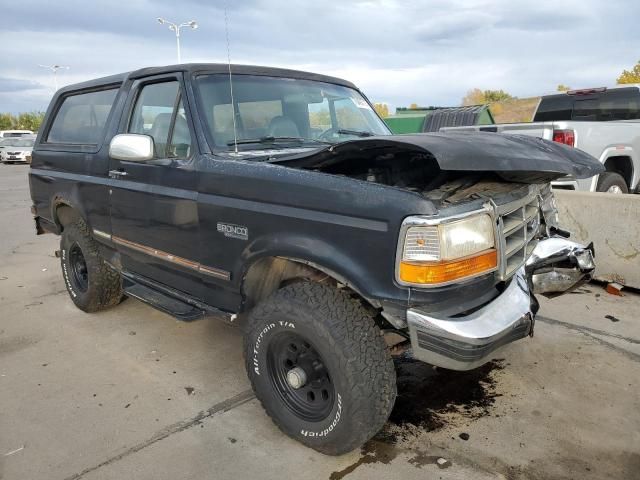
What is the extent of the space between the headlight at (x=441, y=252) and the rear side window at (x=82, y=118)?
9.78 feet

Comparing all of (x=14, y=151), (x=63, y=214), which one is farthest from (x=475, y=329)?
(x=14, y=151)

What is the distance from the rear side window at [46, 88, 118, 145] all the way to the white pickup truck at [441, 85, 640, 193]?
341 centimetres

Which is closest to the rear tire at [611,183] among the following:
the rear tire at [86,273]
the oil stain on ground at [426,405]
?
the oil stain on ground at [426,405]

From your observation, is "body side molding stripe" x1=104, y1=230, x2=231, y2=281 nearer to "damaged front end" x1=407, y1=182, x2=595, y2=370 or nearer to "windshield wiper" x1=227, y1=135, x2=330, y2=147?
"windshield wiper" x1=227, y1=135, x2=330, y2=147

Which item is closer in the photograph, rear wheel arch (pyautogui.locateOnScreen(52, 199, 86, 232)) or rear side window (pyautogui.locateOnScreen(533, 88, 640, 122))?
rear wheel arch (pyautogui.locateOnScreen(52, 199, 86, 232))

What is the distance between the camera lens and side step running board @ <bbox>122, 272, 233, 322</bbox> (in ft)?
10.6

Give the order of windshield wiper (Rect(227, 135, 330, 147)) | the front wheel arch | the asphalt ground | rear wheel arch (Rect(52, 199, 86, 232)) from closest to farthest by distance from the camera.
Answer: the asphalt ground < the front wheel arch < windshield wiper (Rect(227, 135, 330, 147)) < rear wheel arch (Rect(52, 199, 86, 232))

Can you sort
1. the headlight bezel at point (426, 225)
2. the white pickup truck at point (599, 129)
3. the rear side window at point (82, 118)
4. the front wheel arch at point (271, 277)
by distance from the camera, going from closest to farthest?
1. the headlight bezel at point (426, 225)
2. the front wheel arch at point (271, 277)
3. the rear side window at point (82, 118)
4. the white pickup truck at point (599, 129)

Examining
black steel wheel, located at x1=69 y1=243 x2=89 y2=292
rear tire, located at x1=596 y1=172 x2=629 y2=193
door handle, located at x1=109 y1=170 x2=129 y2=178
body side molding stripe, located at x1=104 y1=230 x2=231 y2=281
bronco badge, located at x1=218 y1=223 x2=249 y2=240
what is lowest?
black steel wheel, located at x1=69 y1=243 x2=89 y2=292

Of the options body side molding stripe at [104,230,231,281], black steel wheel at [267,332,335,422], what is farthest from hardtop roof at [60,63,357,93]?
black steel wheel at [267,332,335,422]

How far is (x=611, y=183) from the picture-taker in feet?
22.6

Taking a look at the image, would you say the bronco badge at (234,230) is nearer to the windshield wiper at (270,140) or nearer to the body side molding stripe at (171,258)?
the body side molding stripe at (171,258)

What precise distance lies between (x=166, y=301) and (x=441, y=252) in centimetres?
207

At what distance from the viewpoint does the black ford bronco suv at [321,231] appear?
2.27 metres
